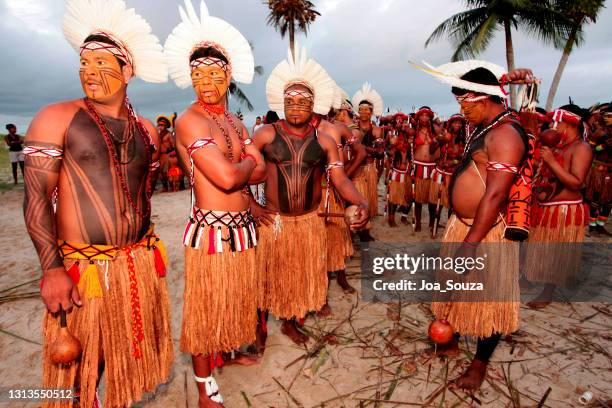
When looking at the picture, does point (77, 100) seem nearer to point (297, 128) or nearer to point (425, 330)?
point (297, 128)

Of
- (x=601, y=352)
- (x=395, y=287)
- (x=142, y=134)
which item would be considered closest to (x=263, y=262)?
(x=142, y=134)

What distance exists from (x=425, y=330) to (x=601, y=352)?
1.68m

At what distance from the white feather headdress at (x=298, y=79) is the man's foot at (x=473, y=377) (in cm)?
288

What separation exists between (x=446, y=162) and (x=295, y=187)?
4865 mm

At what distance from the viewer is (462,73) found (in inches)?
112

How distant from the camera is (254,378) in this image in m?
3.11

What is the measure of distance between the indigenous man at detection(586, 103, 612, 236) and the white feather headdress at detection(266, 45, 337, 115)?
6651 mm

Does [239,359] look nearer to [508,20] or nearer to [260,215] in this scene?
[260,215]

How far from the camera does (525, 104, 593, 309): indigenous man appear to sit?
399 cm

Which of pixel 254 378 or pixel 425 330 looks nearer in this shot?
pixel 254 378

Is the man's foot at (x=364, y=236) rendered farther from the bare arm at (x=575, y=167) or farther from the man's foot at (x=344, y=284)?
the bare arm at (x=575, y=167)

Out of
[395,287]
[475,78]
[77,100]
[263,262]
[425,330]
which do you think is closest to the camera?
[77,100]

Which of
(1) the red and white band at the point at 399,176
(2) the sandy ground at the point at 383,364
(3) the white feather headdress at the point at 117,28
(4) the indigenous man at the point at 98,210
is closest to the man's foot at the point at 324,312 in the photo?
(2) the sandy ground at the point at 383,364

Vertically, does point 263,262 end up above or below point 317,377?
above
